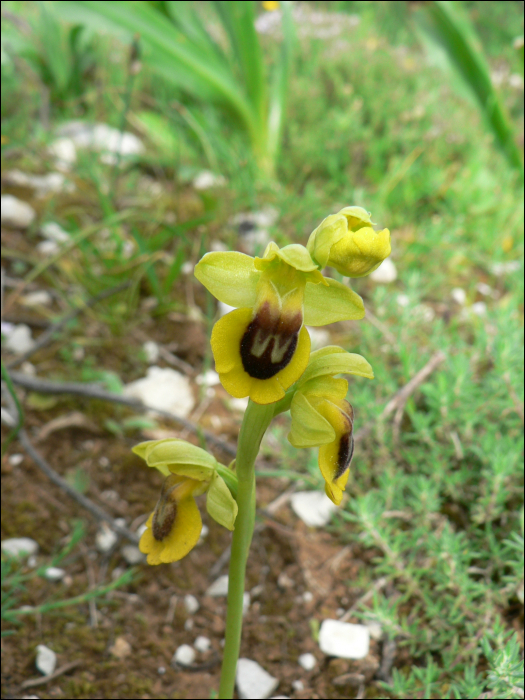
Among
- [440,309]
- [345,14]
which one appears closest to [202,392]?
[440,309]

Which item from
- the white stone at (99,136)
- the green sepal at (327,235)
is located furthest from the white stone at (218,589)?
the white stone at (99,136)

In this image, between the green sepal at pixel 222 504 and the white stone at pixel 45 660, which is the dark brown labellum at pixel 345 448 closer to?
the green sepal at pixel 222 504

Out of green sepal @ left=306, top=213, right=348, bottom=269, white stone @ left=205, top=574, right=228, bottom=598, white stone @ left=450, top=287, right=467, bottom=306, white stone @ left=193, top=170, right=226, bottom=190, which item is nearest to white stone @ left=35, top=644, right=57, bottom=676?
white stone @ left=205, top=574, right=228, bottom=598

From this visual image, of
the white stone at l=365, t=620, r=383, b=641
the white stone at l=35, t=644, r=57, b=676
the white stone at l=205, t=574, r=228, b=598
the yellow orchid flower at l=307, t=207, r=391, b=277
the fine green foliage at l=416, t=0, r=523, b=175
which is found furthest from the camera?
the fine green foliage at l=416, t=0, r=523, b=175

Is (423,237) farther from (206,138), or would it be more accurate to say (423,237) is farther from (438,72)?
(438,72)

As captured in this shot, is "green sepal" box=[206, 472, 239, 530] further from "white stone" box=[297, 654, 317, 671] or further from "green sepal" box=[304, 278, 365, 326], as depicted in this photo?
"white stone" box=[297, 654, 317, 671]

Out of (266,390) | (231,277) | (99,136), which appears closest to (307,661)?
(266,390)
